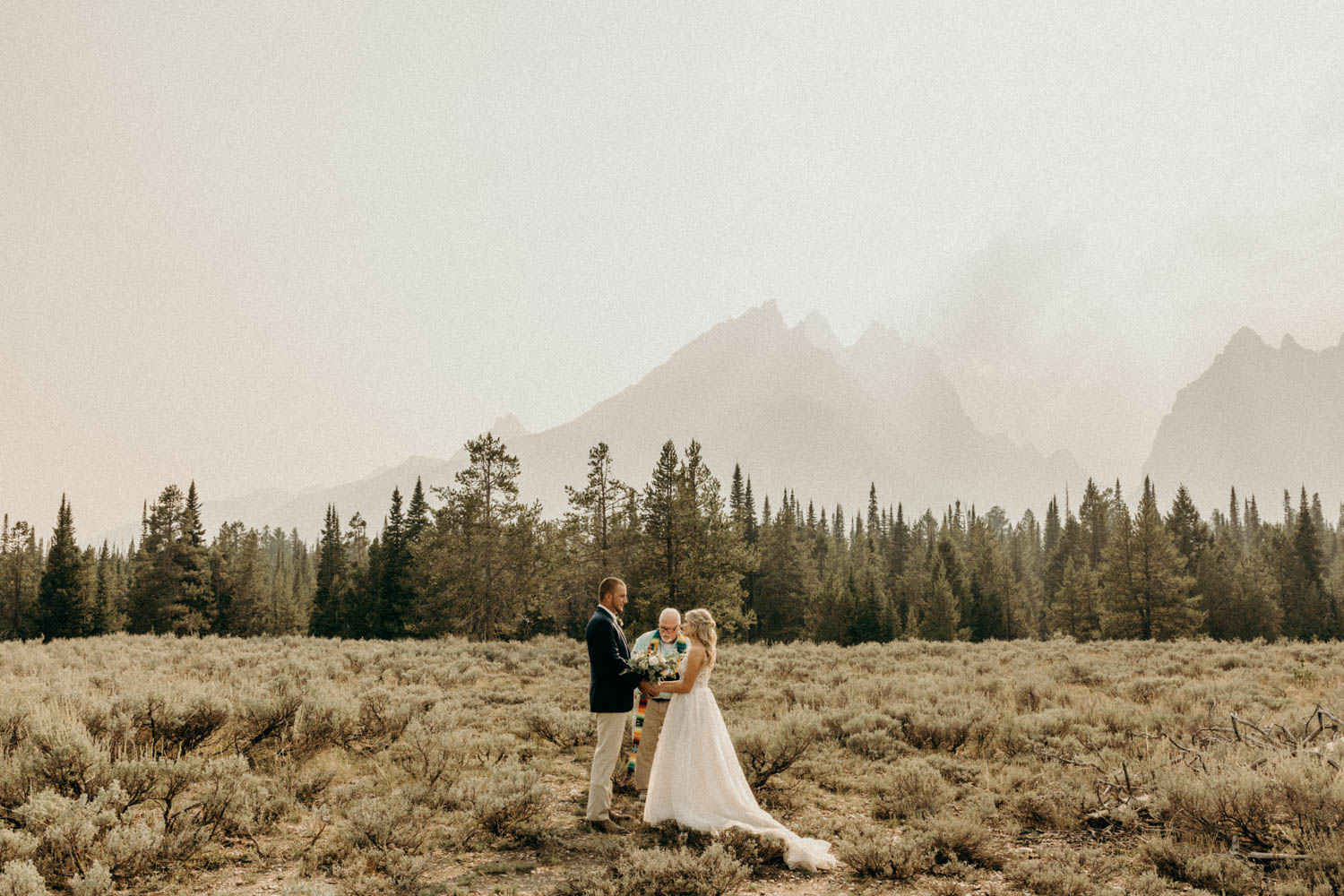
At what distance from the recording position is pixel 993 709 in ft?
A: 39.3

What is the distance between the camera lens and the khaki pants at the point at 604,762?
23.6ft

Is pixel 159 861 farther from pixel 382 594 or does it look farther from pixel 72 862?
pixel 382 594

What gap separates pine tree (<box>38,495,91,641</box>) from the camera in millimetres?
45344

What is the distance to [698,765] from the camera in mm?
7090

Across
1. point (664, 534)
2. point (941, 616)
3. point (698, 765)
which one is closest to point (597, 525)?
point (664, 534)

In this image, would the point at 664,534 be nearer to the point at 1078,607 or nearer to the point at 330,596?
the point at 330,596

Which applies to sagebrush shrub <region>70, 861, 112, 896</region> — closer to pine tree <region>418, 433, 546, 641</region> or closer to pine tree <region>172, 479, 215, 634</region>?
pine tree <region>418, 433, 546, 641</region>

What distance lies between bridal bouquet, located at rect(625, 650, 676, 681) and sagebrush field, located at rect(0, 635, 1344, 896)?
5.17 feet

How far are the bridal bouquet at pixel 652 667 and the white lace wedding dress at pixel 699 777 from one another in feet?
0.96

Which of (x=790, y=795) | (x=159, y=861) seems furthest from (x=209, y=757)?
(x=790, y=795)

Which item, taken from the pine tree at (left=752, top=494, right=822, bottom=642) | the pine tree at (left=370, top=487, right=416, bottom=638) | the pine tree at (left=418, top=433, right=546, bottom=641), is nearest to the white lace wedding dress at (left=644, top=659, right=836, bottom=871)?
the pine tree at (left=418, top=433, right=546, bottom=641)

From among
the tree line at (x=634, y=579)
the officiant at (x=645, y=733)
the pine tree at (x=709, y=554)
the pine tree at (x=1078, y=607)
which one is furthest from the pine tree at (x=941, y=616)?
the officiant at (x=645, y=733)

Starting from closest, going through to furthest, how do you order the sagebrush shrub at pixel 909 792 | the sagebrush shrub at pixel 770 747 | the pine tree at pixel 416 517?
the sagebrush shrub at pixel 909 792, the sagebrush shrub at pixel 770 747, the pine tree at pixel 416 517

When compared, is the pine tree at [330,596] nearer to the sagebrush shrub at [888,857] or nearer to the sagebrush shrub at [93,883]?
the sagebrush shrub at [93,883]
